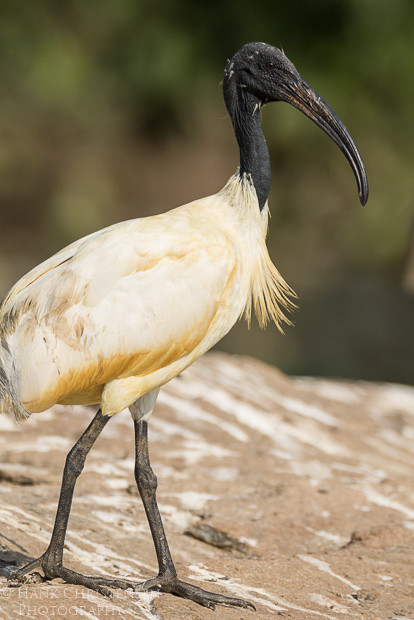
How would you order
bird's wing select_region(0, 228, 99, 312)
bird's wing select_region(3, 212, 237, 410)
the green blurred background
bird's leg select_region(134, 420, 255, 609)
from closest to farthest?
bird's wing select_region(3, 212, 237, 410) < bird's leg select_region(134, 420, 255, 609) < bird's wing select_region(0, 228, 99, 312) < the green blurred background

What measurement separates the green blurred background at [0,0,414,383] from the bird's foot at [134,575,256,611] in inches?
446

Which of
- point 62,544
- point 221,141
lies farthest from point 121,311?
point 221,141

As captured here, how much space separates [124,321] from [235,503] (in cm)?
189

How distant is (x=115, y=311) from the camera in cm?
396

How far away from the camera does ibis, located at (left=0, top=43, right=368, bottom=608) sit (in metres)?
3.97

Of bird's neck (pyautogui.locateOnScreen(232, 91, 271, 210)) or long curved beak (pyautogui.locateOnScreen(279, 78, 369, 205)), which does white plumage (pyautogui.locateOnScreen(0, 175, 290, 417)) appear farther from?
long curved beak (pyautogui.locateOnScreen(279, 78, 369, 205))

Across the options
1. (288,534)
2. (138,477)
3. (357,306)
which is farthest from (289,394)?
(357,306)

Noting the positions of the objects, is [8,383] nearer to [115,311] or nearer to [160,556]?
[115,311]

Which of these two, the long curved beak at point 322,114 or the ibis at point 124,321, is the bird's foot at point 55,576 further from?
the long curved beak at point 322,114

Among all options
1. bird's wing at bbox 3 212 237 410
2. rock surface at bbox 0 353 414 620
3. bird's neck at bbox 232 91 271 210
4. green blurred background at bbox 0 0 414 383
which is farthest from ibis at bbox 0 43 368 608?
green blurred background at bbox 0 0 414 383

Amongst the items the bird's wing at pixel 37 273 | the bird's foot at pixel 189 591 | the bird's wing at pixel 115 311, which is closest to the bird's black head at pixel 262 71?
the bird's wing at pixel 115 311

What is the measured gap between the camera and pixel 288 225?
20281 mm

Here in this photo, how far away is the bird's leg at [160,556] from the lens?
13.4 feet

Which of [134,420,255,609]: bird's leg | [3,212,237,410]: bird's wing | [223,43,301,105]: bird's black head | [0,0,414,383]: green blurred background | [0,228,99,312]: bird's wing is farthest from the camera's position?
[0,0,414,383]: green blurred background
